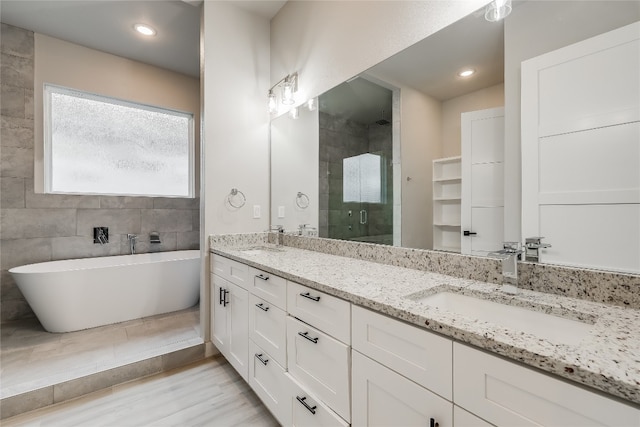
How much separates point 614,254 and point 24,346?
11.8ft

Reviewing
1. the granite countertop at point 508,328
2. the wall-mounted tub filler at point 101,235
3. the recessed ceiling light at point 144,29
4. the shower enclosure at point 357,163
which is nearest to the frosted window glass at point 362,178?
the shower enclosure at point 357,163

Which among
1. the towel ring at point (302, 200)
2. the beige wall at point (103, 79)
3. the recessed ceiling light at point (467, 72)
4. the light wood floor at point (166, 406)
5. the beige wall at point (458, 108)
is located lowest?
the light wood floor at point (166, 406)

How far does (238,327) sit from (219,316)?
14.2 inches

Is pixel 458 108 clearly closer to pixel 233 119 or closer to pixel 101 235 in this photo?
pixel 233 119

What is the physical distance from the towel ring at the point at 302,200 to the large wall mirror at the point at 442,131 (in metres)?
0.23

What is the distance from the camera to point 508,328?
703 mm

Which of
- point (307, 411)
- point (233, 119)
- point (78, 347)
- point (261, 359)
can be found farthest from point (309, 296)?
point (78, 347)

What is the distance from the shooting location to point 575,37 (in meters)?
0.95

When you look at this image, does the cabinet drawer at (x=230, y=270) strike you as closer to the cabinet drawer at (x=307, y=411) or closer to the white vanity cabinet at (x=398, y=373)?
the cabinet drawer at (x=307, y=411)

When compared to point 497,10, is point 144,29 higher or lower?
higher

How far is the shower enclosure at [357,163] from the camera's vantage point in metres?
1.66

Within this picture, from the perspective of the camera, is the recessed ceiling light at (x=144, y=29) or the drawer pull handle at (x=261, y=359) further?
the recessed ceiling light at (x=144, y=29)

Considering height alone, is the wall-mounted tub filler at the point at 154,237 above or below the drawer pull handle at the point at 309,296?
above

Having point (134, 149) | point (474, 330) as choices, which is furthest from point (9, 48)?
point (474, 330)
